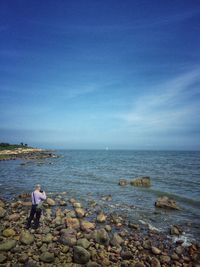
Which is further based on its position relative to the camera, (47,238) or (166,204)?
(166,204)

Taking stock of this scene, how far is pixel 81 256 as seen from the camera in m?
8.95

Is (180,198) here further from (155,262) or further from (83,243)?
(83,243)

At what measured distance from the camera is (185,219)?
1545cm

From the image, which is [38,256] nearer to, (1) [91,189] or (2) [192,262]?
(2) [192,262]

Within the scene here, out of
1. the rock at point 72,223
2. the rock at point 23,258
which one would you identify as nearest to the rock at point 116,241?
the rock at point 72,223

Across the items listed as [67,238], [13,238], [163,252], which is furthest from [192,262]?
[13,238]

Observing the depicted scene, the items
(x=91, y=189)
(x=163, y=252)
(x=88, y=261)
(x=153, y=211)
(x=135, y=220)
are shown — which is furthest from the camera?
(x=91, y=189)

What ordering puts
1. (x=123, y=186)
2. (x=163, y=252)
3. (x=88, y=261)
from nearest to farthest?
(x=88, y=261), (x=163, y=252), (x=123, y=186)

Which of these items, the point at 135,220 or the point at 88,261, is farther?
the point at 135,220

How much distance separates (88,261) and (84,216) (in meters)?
6.15

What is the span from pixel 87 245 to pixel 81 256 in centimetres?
108

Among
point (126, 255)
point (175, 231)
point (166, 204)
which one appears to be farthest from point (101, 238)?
point (166, 204)

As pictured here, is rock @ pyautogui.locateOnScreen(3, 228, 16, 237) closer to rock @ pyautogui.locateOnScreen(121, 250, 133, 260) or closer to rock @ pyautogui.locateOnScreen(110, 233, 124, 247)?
rock @ pyautogui.locateOnScreen(110, 233, 124, 247)

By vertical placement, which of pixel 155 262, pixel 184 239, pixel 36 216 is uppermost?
pixel 36 216
